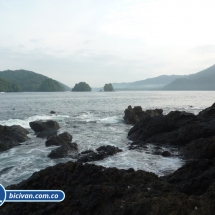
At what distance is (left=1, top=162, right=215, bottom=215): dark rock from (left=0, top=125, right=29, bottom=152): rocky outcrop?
40.0 feet

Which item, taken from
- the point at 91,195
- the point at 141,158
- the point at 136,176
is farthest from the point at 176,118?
the point at 91,195

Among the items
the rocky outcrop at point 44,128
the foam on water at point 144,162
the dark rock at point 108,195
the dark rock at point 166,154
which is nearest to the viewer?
the dark rock at point 108,195

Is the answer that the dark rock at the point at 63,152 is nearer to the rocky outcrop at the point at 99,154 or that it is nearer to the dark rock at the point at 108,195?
the rocky outcrop at the point at 99,154

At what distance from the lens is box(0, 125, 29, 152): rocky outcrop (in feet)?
64.3

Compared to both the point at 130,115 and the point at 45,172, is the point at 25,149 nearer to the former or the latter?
the point at 45,172

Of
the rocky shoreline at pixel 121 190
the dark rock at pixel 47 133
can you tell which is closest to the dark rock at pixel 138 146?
the rocky shoreline at pixel 121 190

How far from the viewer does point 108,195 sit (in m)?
6.73

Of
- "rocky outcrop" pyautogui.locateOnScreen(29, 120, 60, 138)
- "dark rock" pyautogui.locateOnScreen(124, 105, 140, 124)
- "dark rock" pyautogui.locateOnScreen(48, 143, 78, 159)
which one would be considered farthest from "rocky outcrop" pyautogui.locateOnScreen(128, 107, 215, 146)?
"dark rock" pyautogui.locateOnScreen(124, 105, 140, 124)

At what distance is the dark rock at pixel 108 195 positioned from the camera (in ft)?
18.4

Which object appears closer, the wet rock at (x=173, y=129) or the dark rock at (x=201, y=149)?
the dark rock at (x=201, y=149)

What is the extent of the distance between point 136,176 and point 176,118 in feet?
49.8

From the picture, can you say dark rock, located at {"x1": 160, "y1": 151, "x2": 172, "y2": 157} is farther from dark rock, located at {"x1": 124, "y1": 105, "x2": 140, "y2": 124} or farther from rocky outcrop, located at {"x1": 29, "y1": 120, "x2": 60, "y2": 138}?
dark rock, located at {"x1": 124, "y1": 105, "x2": 140, "y2": 124}

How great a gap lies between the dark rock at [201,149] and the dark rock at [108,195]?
6.57 m

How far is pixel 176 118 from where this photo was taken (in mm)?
22359
